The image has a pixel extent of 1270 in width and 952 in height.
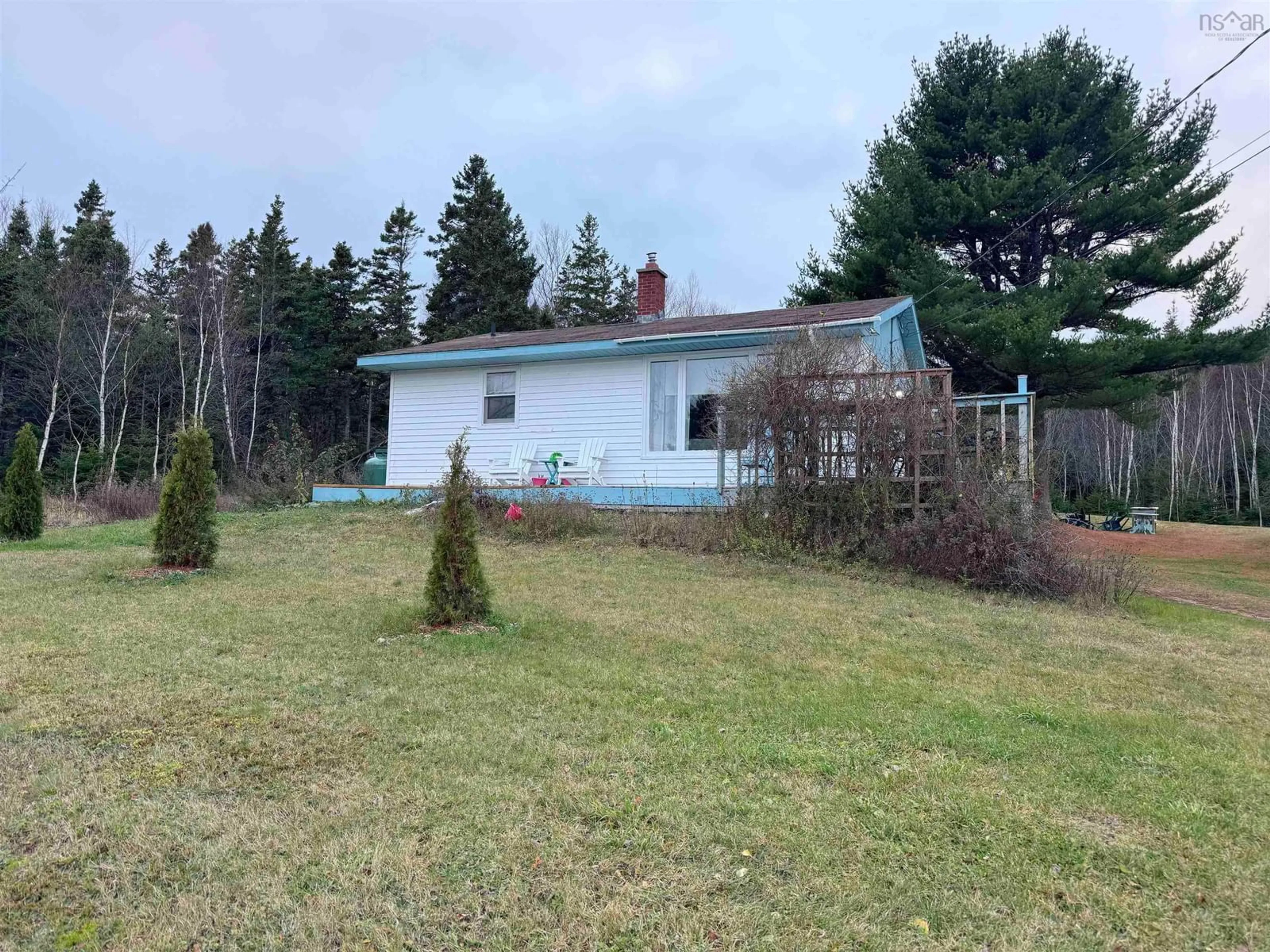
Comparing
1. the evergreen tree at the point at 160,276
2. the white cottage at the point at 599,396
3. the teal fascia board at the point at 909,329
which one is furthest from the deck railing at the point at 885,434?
the evergreen tree at the point at 160,276

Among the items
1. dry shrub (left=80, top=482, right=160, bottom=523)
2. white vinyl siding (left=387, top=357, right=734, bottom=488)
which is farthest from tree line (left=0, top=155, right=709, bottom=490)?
white vinyl siding (left=387, top=357, right=734, bottom=488)

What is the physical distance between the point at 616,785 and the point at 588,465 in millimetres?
9703

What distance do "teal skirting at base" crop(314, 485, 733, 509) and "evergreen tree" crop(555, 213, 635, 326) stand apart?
1949cm

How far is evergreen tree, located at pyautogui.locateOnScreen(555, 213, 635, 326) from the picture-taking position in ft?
105

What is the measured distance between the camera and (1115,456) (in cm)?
3831

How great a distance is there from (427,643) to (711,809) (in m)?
2.80

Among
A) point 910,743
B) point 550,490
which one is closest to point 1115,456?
point 550,490

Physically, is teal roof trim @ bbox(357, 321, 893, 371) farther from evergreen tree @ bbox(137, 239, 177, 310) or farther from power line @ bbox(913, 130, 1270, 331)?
evergreen tree @ bbox(137, 239, 177, 310)

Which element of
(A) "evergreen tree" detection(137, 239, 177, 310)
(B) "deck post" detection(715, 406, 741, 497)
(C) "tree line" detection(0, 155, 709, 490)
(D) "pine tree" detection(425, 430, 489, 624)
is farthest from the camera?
(A) "evergreen tree" detection(137, 239, 177, 310)

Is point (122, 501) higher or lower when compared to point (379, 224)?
lower

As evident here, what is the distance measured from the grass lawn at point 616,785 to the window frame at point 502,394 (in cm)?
784

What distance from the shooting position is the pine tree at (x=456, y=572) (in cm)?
536

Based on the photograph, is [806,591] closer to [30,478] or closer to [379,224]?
[30,478]

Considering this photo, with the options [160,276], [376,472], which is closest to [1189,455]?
[376,472]
